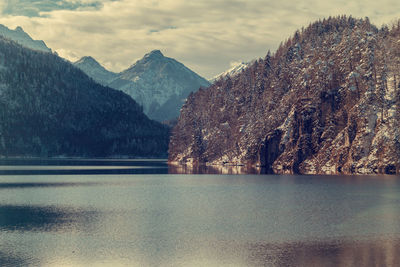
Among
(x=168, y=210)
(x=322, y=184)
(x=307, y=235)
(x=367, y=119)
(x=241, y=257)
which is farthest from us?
(x=367, y=119)

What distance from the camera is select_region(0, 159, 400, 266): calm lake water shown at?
154 feet

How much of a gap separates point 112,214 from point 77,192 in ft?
119

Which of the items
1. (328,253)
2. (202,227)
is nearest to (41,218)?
(202,227)

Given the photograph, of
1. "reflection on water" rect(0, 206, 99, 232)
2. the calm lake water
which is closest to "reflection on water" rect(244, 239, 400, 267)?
the calm lake water

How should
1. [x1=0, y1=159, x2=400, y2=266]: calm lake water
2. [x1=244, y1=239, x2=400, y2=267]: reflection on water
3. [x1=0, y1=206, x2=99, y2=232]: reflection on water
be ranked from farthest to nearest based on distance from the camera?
[x1=0, y1=206, x2=99, y2=232]: reflection on water
[x1=0, y1=159, x2=400, y2=266]: calm lake water
[x1=244, y1=239, x2=400, y2=267]: reflection on water

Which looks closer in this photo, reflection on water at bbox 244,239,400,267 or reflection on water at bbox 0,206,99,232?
reflection on water at bbox 244,239,400,267

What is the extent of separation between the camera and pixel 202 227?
208ft

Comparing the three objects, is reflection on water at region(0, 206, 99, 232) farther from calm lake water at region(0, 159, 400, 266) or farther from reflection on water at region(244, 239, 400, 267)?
reflection on water at region(244, 239, 400, 267)

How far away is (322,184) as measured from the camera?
123 m

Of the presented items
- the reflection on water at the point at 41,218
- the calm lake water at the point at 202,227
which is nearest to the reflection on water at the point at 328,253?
the calm lake water at the point at 202,227

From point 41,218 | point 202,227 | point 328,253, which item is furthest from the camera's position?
point 41,218

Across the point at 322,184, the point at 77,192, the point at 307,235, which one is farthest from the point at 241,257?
the point at 322,184

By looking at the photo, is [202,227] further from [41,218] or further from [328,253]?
[41,218]

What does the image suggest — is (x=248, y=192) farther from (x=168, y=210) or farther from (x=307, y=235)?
(x=307, y=235)
